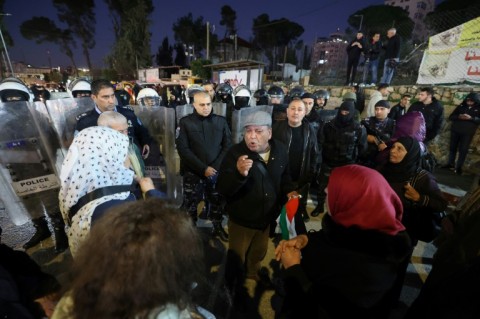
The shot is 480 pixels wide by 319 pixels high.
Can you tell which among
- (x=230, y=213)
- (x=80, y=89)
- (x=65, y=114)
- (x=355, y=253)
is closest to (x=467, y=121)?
(x=230, y=213)

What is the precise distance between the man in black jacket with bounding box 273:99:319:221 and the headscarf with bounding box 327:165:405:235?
198cm

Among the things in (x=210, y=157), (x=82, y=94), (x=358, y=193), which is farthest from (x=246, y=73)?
(x=358, y=193)

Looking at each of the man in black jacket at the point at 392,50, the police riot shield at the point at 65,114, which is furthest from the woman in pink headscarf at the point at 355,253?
the man in black jacket at the point at 392,50

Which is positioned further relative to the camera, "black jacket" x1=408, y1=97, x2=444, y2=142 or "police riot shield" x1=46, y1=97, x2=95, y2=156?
"black jacket" x1=408, y1=97, x2=444, y2=142

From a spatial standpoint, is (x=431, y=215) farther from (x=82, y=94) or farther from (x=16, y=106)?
(x=82, y=94)

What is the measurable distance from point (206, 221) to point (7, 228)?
3108 millimetres

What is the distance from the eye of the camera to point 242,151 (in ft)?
7.77

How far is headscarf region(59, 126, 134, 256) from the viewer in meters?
1.48

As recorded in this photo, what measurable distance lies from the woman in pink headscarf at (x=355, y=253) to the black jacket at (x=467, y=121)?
6838 millimetres

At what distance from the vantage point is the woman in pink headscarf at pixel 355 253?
4.28ft

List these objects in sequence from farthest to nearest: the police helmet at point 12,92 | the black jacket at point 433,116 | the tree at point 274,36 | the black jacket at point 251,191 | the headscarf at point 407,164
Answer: the tree at point 274,36 → the black jacket at point 433,116 → the police helmet at point 12,92 → the headscarf at point 407,164 → the black jacket at point 251,191

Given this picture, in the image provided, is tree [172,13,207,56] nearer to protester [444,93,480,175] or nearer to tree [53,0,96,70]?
tree [53,0,96,70]

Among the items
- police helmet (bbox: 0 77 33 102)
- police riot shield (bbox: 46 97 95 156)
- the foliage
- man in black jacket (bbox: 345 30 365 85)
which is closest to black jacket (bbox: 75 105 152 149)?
police riot shield (bbox: 46 97 95 156)

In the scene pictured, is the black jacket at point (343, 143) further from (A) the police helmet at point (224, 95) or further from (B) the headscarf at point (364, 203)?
(A) the police helmet at point (224, 95)
